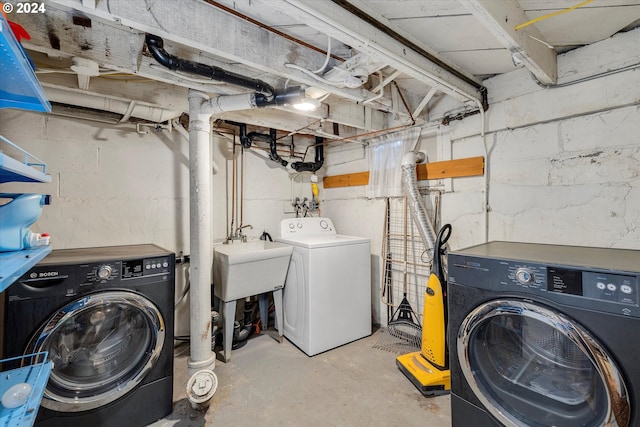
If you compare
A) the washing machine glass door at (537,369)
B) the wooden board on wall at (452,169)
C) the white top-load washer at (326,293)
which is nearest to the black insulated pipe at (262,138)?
the white top-load washer at (326,293)

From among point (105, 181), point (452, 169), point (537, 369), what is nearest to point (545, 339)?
point (537, 369)

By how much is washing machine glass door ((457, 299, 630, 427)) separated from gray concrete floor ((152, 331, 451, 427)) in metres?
0.55

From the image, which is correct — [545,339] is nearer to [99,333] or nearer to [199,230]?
[199,230]

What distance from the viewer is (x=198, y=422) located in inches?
65.2

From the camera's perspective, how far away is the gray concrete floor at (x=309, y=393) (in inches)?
66.2

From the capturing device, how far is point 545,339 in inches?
49.1

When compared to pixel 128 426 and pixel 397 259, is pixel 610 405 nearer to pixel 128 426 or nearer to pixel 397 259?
pixel 397 259

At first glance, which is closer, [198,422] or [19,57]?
[19,57]

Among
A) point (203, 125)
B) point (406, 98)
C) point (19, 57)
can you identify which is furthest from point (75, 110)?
point (406, 98)

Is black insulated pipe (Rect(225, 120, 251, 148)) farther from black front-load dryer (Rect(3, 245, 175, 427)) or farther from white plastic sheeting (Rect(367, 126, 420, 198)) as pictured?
black front-load dryer (Rect(3, 245, 175, 427))

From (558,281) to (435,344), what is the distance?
110 centimetres

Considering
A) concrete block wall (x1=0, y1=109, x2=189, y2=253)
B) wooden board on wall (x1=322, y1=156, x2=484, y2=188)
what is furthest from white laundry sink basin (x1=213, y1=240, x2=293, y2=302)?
wooden board on wall (x1=322, y1=156, x2=484, y2=188)

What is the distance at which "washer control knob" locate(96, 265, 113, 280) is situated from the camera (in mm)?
1429

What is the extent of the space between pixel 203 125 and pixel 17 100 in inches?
39.0
